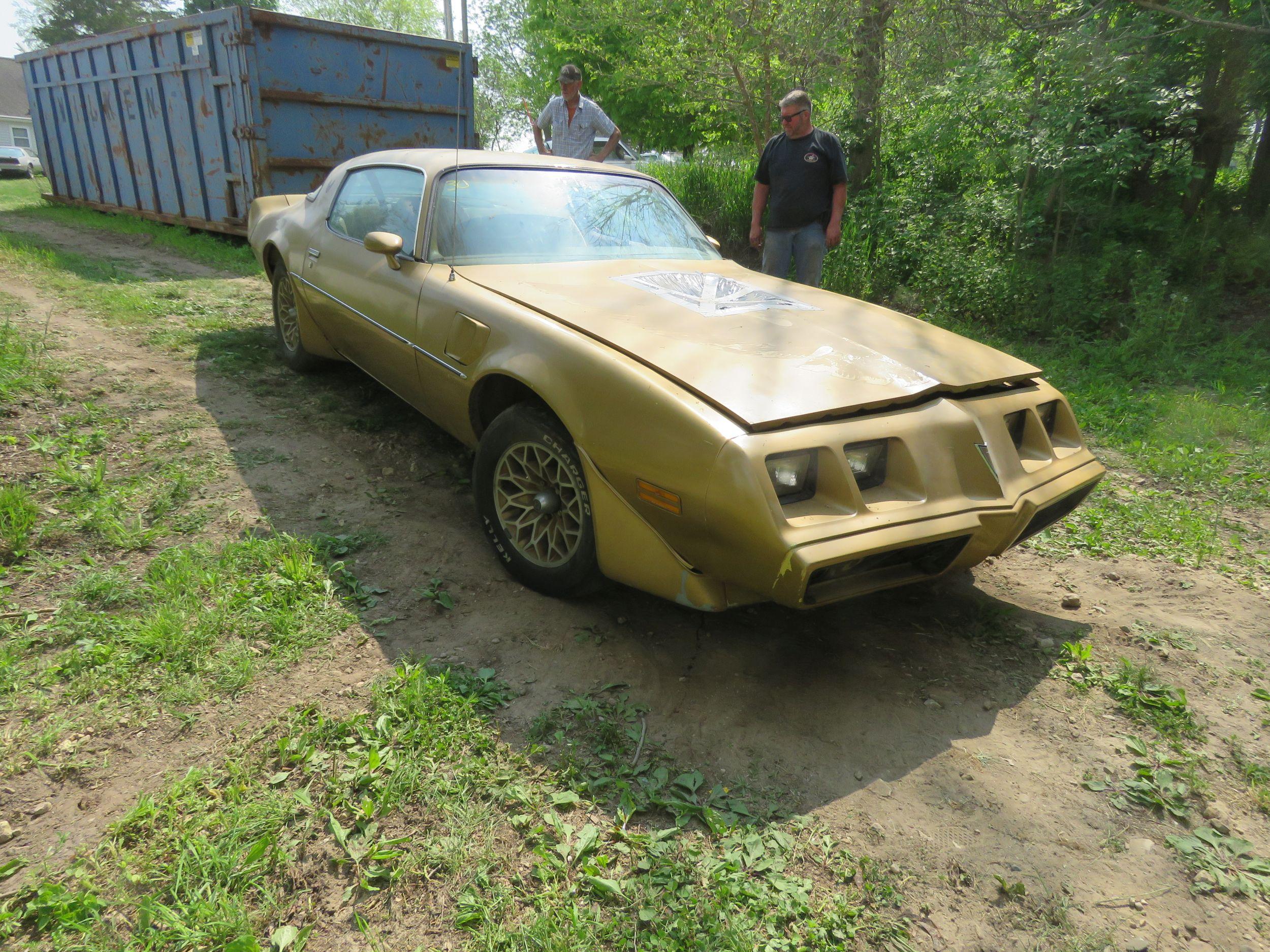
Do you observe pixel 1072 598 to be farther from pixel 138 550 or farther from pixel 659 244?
pixel 138 550

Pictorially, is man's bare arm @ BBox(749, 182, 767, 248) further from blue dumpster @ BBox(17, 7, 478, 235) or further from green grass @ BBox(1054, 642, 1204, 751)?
green grass @ BBox(1054, 642, 1204, 751)

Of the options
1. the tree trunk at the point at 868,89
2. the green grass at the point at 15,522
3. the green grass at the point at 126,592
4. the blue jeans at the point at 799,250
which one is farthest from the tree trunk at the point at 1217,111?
the green grass at the point at 15,522

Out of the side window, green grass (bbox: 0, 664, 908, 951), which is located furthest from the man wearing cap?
green grass (bbox: 0, 664, 908, 951)

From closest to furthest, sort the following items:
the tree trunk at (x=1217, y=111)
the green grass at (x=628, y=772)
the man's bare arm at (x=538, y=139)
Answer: the green grass at (x=628, y=772) < the tree trunk at (x=1217, y=111) < the man's bare arm at (x=538, y=139)

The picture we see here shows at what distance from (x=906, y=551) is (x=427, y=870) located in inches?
60.1

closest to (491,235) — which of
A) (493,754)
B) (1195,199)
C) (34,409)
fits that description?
(493,754)

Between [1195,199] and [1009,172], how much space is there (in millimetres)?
1566

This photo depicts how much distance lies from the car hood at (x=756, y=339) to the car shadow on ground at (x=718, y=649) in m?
0.88

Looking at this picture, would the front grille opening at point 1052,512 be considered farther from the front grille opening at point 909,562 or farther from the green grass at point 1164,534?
the green grass at point 1164,534

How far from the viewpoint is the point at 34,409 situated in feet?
13.2

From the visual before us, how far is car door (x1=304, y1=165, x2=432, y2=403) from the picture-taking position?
3.51 meters

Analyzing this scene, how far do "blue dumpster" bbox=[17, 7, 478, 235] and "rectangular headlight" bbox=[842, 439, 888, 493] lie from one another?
20.9 ft

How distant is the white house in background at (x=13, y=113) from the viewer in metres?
44.8

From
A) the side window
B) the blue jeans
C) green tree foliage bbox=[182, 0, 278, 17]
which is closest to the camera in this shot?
the side window
